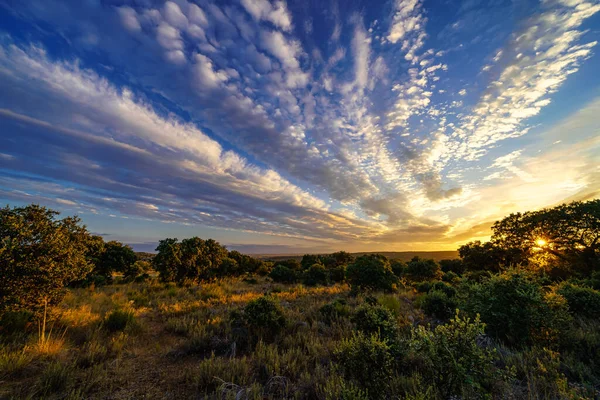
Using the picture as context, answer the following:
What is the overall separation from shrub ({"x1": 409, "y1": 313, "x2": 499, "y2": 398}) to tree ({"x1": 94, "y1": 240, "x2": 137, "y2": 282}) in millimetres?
28436

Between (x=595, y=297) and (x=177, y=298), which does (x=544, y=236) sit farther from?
(x=177, y=298)

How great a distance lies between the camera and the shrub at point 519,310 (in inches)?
260

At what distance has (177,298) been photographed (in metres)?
14.5

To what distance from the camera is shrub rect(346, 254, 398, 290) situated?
1692 cm

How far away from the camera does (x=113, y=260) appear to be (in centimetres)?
2270

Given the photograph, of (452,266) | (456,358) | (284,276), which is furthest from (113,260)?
(452,266)

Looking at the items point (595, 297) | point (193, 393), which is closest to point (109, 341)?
point (193, 393)

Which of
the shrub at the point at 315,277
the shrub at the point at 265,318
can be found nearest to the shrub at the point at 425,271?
the shrub at the point at 315,277

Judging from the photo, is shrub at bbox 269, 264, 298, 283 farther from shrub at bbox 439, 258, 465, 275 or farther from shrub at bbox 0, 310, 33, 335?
shrub at bbox 439, 258, 465, 275

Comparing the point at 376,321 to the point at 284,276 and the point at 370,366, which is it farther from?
the point at 284,276

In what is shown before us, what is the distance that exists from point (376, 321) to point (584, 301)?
9.50 m

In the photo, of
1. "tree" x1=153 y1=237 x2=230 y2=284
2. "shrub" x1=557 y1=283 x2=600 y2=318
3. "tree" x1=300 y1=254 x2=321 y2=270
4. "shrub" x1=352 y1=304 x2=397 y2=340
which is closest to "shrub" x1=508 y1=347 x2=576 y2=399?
"shrub" x1=352 y1=304 x2=397 y2=340

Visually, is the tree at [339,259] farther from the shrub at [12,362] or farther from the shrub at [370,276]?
the shrub at [12,362]

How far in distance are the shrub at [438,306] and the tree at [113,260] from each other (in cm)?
2772
